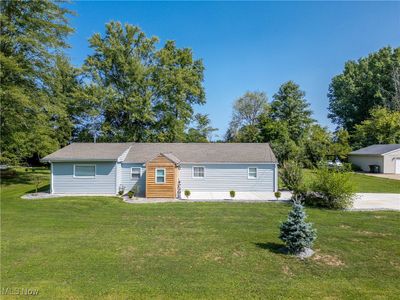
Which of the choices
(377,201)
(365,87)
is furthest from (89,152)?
(365,87)

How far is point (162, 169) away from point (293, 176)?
321 inches

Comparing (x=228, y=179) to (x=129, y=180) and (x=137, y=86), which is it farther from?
(x=137, y=86)

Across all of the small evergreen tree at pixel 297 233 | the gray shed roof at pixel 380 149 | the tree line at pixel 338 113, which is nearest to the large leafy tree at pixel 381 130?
the tree line at pixel 338 113

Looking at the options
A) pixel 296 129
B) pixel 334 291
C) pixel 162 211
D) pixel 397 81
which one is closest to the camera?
pixel 334 291

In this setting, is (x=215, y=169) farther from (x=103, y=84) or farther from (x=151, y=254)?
(x=103, y=84)

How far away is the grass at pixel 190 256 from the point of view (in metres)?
A: 5.70

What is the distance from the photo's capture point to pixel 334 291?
18.5ft

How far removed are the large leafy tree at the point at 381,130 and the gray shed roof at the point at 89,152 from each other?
131 feet

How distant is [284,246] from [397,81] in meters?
50.9

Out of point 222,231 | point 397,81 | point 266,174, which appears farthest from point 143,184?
point 397,81

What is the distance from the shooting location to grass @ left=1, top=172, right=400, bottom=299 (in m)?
5.70

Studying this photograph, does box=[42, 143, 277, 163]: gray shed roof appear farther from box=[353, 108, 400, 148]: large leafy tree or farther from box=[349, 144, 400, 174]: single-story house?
box=[353, 108, 400, 148]: large leafy tree

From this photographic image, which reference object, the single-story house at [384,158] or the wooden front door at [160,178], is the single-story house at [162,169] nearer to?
the wooden front door at [160,178]

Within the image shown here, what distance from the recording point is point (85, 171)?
61.9 feet
